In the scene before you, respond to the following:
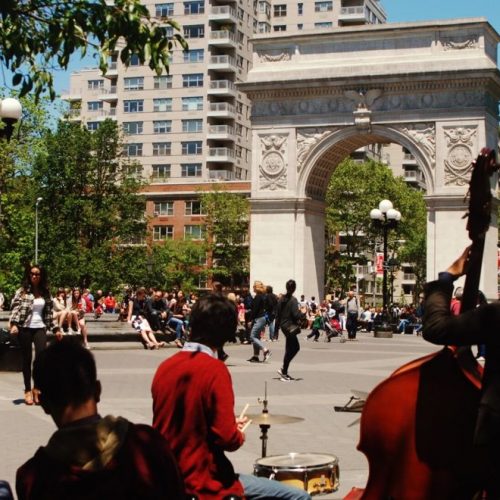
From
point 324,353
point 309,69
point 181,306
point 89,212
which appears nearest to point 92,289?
point 89,212

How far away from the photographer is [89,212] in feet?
202

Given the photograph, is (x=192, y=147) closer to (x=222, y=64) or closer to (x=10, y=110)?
(x=222, y=64)

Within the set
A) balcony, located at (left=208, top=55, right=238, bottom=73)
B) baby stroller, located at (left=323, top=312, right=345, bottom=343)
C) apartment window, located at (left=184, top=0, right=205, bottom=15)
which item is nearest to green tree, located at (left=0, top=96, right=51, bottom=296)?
baby stroller, located at (left=323, top=312, right=345, bottom=343)

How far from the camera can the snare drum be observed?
19.4ft

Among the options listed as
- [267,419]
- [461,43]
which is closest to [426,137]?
[461,43]

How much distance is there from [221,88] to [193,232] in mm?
13866

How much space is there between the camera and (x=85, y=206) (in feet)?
202

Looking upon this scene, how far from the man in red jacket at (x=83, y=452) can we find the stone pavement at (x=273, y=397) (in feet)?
12.2

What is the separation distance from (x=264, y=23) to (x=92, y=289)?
4967 centimetres

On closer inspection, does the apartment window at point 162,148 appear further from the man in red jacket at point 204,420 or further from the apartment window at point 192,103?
the man in red jacket at point 204,420

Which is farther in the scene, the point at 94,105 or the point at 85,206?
the point at 94,105

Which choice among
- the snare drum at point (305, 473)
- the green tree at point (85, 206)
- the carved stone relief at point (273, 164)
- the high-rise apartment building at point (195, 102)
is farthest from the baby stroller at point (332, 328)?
the high-rise apartment building at point (195, 102)

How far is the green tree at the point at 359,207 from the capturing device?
78.6 m

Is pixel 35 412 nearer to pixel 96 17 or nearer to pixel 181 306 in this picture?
pixel 96 17
